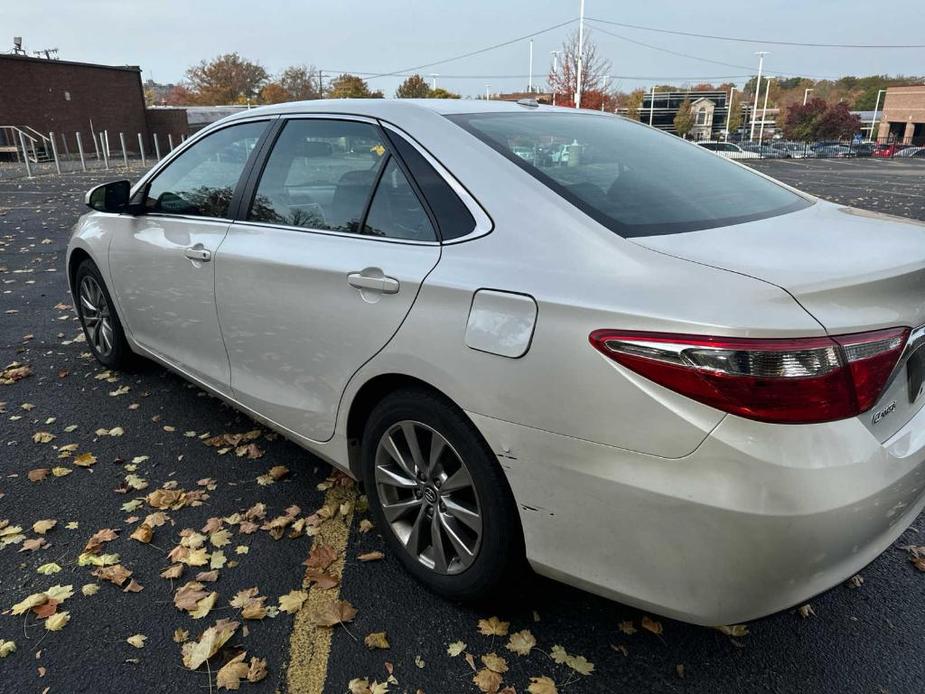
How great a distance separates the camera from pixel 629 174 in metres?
2.49

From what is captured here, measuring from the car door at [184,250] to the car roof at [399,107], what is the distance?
0.24 meters

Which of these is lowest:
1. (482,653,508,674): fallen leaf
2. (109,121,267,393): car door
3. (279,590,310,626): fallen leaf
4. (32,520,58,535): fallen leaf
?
(279,590,310,626): fallen leaf

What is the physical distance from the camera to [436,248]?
7.41ft

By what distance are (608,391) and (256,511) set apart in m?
2.03

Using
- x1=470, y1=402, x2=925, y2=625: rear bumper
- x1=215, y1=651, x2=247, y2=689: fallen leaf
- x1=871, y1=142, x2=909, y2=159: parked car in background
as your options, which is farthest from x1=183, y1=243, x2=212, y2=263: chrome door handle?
x1=871, y1=142, x2=909, y2=159: parked car in background

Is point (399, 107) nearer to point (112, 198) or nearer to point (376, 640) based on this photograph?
point (376, 640)

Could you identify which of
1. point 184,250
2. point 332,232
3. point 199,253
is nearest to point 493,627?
point 332,232

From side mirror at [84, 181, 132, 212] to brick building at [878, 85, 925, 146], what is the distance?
71.2 m

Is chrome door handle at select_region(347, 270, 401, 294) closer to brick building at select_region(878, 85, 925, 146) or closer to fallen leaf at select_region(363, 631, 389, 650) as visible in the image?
fallen leaf at select_region(363, 631, 389, 650)

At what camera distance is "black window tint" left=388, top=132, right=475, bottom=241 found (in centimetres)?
224

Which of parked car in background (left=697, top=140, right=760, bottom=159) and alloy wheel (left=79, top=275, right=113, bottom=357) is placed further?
parked car in background (left=697, top=140, right=760, bottom=159)

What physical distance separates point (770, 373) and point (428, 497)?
1.28m

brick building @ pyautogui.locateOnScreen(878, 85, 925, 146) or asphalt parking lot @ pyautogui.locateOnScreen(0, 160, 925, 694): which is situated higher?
brick building @ pyautogui.locateOnScreen(878, 85, 925, 146)

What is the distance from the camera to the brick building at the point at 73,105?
35.6 meters
